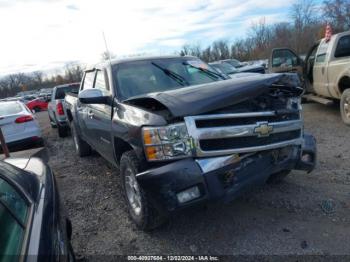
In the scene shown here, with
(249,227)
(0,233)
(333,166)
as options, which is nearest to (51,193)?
(0,233)

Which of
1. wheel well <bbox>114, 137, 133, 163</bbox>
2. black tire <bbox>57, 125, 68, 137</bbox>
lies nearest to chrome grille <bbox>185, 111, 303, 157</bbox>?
wheel well <bbox>114, 137, 133, 163</bbox>

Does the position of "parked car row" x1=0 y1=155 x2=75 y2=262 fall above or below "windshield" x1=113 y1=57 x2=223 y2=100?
below

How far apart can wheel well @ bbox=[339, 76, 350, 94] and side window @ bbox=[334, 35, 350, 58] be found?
0.67 metres

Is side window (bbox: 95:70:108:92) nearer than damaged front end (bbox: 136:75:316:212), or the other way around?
damaged front end (bbox: 136:75:316:212)

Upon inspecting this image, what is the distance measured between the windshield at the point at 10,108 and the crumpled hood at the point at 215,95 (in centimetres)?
570

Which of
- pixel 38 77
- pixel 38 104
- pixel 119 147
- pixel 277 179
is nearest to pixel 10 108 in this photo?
pixel 119 147

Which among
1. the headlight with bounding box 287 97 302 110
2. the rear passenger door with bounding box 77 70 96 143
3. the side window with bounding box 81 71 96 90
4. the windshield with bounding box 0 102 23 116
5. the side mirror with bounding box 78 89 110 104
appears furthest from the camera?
the windshield with bounding box 0 102 23 116

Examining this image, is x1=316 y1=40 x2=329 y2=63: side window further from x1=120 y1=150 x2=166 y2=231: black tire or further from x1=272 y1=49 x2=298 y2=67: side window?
x1=120 y1=150 x2=166 y2=231: black tire

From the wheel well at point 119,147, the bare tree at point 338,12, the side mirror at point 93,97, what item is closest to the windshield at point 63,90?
the side mirror at point 93,97

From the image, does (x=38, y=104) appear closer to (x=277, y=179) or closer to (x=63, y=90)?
(x=63, y=90)

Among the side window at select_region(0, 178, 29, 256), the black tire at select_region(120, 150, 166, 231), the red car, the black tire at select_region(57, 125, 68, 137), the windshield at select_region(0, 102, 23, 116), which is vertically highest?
the side window at select_region(0, 178, 29, 256)

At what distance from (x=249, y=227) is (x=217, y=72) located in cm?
240

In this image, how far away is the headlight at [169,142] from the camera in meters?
2.77

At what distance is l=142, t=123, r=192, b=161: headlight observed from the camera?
9.09 ft
